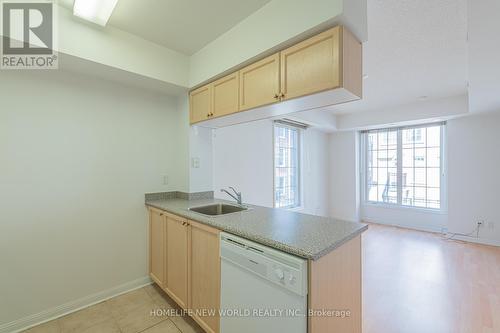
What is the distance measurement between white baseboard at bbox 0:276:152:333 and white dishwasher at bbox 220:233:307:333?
1443mm

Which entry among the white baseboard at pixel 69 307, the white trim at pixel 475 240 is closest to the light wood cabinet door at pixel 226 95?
the white baseboard at pixel 69 307

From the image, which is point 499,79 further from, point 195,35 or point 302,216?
point 195,35

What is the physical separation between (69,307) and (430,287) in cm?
376

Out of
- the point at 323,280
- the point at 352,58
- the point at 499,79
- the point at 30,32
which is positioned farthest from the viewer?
the point at 499,79

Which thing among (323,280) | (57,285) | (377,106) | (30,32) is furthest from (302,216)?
(377,106)

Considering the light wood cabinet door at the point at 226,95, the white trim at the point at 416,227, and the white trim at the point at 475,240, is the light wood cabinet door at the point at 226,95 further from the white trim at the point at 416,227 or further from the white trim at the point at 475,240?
the white trim at the point at 416,227

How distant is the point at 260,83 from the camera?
1795mm

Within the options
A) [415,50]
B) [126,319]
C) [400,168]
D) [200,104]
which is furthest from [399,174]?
[126,319]

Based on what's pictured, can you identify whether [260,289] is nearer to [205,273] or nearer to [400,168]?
[205,273]

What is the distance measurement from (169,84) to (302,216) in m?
1.95

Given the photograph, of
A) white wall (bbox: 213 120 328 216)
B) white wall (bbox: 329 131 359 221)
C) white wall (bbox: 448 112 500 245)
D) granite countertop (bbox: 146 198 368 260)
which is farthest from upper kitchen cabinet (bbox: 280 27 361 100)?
white wall (bbox: 329 131 359 221)

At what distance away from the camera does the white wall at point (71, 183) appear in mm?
1827

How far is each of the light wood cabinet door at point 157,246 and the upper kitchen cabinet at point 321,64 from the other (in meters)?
1.79

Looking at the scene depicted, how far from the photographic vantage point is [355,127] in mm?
5211
